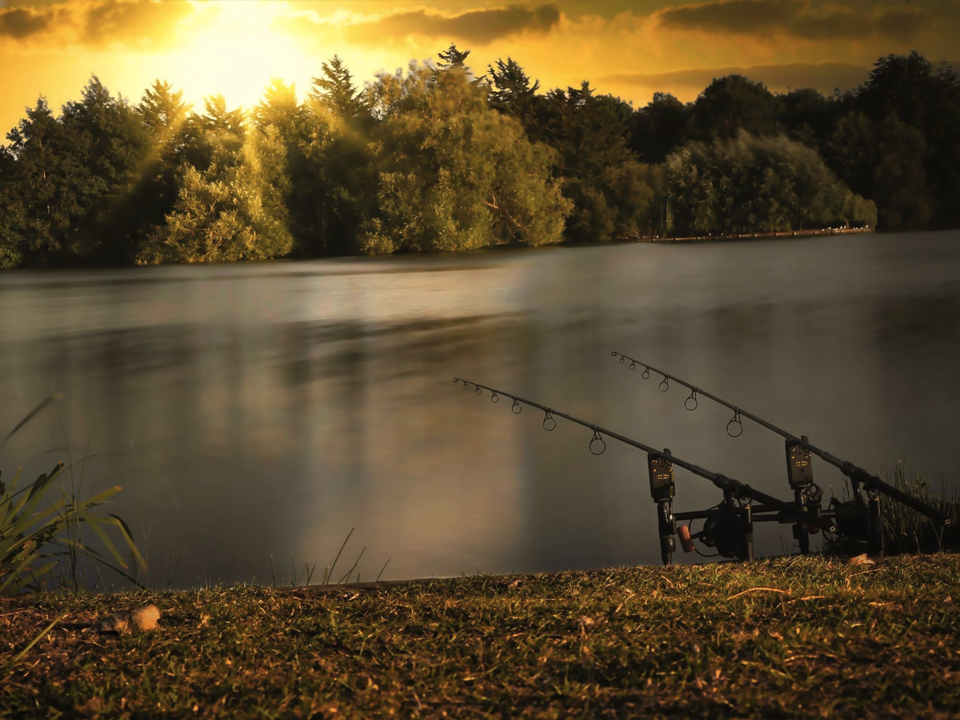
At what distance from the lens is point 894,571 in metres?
6.04

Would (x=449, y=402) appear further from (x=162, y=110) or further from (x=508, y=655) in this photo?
(x=162, y=110)

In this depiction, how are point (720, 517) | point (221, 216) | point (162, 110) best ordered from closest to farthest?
point (720, 517) < point (221, 216) < point (162, 110)

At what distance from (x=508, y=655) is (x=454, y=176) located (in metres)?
55.5

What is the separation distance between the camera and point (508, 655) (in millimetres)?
3979

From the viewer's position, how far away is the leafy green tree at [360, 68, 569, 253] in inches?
2322

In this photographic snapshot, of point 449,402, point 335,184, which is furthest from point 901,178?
point 449,402

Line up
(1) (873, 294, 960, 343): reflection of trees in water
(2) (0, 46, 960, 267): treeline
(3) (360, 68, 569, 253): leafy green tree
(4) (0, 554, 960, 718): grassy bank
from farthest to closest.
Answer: (2) (0, 46, 960, 267): treeline, (3) (360, 68, 569, 253): leafy green tree, (1) (873, 294, 960, 343): reflection of trees in water, (4) (0, 554, 960, 718): grassy bank

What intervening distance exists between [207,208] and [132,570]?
52.3 metres

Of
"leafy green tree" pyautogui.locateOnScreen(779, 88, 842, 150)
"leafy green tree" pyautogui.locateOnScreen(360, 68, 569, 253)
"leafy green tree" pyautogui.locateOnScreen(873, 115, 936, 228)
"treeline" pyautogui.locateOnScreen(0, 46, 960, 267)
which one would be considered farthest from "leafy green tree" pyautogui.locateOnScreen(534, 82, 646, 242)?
"leafy green tree" pyautogui.locateOnScreen(873, 115, 936, 228)

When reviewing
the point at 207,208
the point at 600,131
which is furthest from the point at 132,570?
the point at 600,131

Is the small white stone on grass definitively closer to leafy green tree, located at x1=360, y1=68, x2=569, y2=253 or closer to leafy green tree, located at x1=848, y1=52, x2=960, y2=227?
leafy green tree, located at x1=360, y1=68, x2=569, y2=253

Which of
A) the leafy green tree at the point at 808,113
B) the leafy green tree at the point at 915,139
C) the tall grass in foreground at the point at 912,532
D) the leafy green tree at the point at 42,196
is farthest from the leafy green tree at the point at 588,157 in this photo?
the tall grass in foreground at the point at 912,532

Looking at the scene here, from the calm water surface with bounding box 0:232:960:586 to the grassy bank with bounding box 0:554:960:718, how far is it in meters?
3.23

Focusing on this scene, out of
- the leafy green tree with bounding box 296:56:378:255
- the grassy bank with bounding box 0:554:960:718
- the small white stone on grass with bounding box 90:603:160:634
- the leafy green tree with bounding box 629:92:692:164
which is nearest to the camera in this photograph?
the grassy bank with bounding box 0:554:960:718
